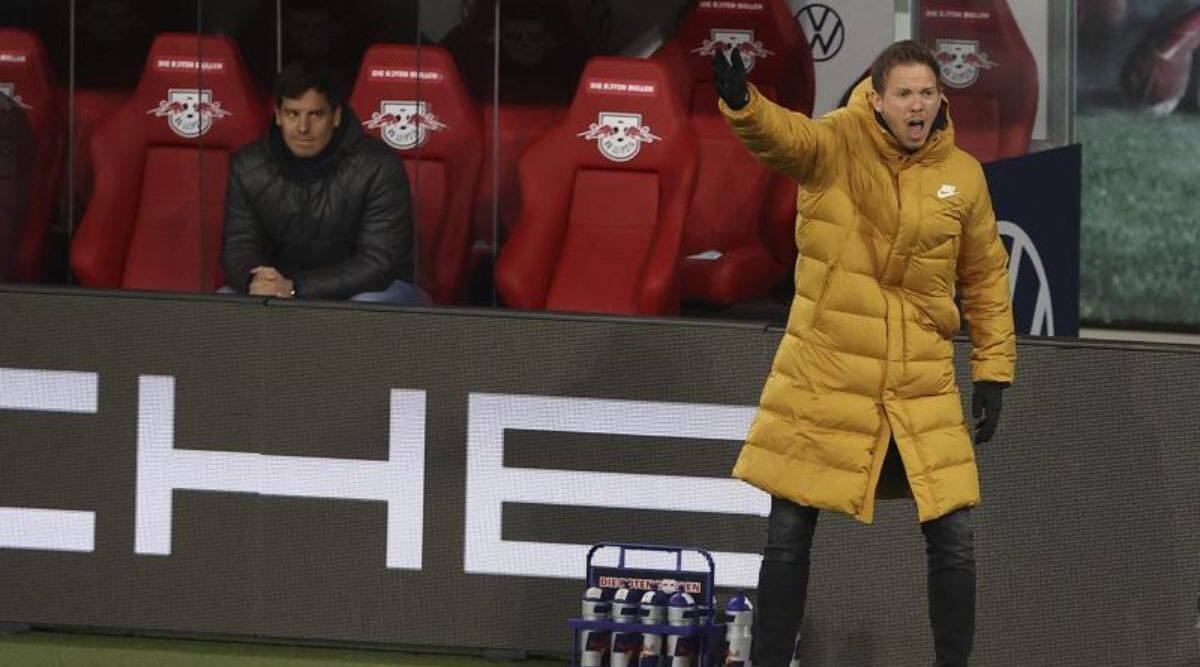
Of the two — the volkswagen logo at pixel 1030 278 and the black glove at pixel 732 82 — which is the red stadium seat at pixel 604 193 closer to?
the volkswagen logo at pixel 1030 278

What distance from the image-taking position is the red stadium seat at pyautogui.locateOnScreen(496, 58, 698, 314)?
29.7 feet

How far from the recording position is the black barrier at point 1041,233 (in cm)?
765

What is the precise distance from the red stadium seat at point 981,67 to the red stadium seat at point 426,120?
1709mm

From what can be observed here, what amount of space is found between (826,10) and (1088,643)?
12.2ft


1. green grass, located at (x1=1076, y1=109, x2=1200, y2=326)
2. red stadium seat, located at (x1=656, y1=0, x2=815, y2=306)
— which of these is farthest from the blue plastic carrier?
green grass, located at (x1=1076, y1=109, x2=1200, y2=326)

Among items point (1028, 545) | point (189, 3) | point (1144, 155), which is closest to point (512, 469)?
point (1028, 545)

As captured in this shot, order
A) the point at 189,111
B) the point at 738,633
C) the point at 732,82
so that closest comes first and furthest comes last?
the point at 732,82
the point at 738,633
the point at 189,111

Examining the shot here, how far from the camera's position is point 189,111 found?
9.68 metres

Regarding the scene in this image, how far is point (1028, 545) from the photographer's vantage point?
641cm

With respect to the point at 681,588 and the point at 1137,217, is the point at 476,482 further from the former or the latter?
the point at 1137,217

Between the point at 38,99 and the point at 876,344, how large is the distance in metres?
5.06

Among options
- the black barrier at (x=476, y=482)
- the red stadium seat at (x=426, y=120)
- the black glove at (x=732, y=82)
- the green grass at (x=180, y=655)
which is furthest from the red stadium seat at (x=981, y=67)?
the black glove at (x=732, y=82)

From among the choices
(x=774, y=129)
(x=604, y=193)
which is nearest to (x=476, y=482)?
(x=774, y=129)

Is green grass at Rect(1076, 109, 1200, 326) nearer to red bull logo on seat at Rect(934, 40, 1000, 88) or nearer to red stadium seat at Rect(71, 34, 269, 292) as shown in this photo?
red bull logo on seat at Rect(934, 40, 1000, 88)
